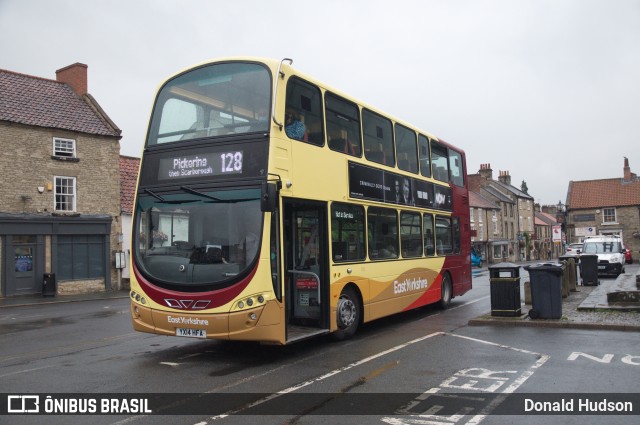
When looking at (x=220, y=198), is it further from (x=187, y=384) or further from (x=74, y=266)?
(x=74, y=266)

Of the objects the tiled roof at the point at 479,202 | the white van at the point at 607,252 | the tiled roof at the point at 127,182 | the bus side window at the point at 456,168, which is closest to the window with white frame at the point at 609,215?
the tiled roof at the point at 479,202

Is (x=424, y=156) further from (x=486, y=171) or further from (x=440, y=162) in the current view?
(x=486, y=171)

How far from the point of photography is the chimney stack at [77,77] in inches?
1147

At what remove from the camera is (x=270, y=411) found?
225 inches

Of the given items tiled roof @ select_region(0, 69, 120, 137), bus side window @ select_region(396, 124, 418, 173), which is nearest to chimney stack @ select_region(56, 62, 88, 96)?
tiled roof @ select_region(0, 69, 120, 137)

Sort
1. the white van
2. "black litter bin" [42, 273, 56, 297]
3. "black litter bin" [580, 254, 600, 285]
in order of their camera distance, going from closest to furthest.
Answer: "black litter bin" [580, 254, 600, 285] < "black litter bin" [42, 273, 56, 297] < the white van

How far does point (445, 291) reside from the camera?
15039 millimetres

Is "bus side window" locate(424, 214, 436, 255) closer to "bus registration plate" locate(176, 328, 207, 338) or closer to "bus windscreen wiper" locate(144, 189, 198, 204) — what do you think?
"bus windscreen wiper" locate(144, 189, 198, 204)

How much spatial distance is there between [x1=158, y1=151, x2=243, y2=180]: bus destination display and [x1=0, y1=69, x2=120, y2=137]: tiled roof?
19.0m

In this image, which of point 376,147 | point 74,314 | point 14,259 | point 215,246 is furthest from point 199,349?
point 14,259

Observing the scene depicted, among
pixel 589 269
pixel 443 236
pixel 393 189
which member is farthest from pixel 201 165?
pixel 589 269

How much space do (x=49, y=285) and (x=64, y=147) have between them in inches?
261

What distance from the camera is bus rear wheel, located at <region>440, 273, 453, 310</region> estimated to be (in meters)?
14.8

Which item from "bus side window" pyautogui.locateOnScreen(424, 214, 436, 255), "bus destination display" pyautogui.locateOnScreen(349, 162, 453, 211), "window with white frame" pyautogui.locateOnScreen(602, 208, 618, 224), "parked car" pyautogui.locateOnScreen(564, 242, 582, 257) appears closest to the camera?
"bus destination display" pyautogui.locateOnScreen(349, 162, 453, 211)
